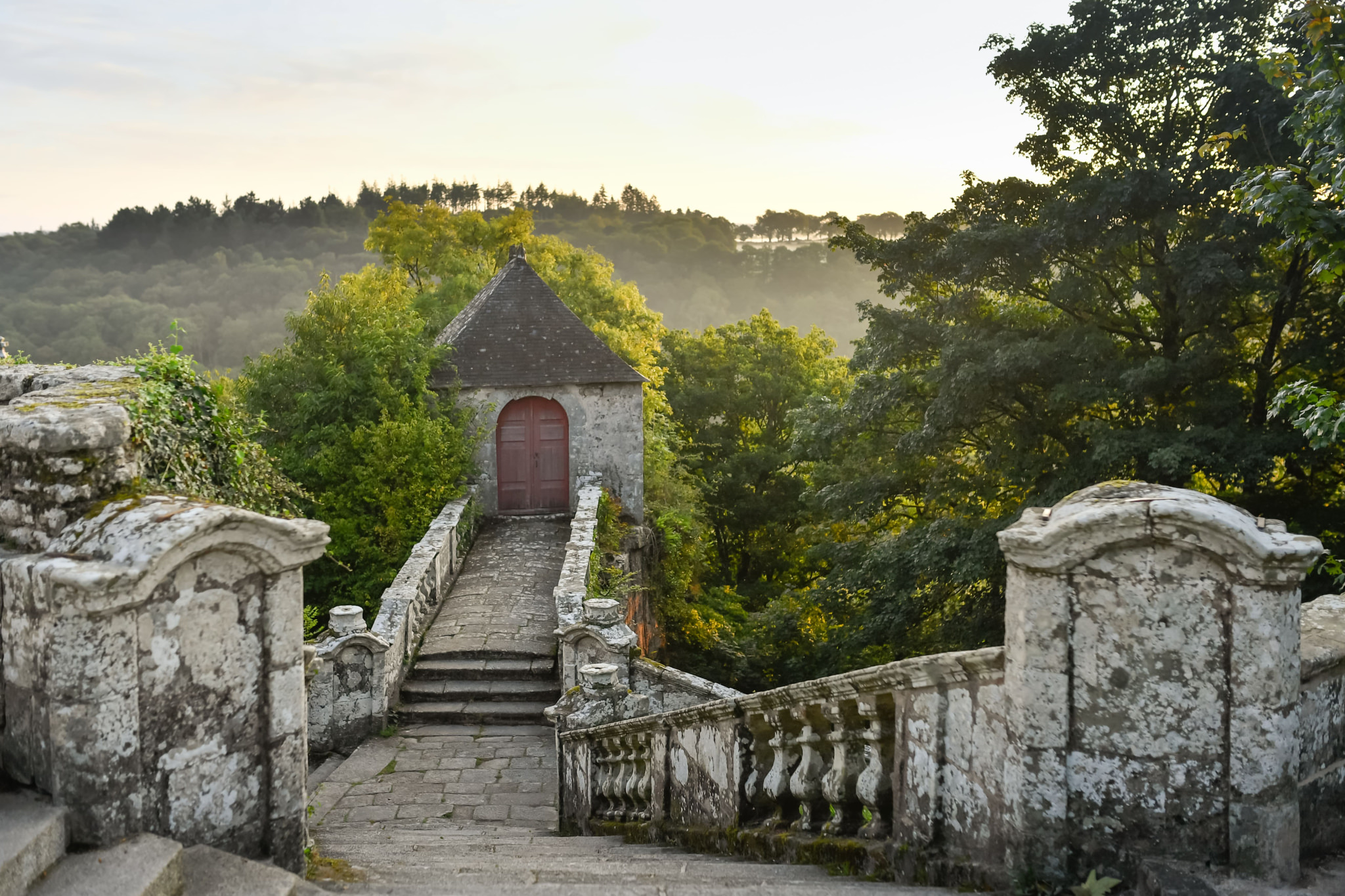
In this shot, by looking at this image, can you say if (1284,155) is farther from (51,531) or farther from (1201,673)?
(51,531)

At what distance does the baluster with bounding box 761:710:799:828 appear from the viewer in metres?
4.85

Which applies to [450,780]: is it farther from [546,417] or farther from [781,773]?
[546,417]

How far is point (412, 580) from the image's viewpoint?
514 inches

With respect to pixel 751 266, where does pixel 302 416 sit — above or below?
below

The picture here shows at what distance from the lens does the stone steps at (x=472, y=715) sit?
450 inches

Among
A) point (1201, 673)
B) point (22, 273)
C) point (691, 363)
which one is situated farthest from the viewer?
point (22, 273)

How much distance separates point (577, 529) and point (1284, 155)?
11.8 m

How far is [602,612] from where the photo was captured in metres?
11.4

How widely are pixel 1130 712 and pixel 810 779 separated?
69.5 inches

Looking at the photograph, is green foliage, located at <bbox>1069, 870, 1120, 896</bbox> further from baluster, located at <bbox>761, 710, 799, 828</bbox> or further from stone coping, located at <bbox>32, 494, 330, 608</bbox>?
stone coping, located at <bbox>32, 494, 330, 608</bbox>

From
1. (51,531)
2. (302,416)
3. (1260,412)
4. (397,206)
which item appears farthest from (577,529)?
(397,206)

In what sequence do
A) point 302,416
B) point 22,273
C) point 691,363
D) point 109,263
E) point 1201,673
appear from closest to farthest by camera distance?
point 1201,673
point 302,416
point 691,363
point 22,273
point 109,263

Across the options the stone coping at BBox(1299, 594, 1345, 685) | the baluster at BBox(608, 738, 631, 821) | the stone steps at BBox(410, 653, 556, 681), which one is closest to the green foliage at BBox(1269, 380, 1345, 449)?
the stone coping at BBox(1299, 594, 1345, 685)

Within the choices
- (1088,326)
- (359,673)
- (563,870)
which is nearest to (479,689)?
(359,673)
